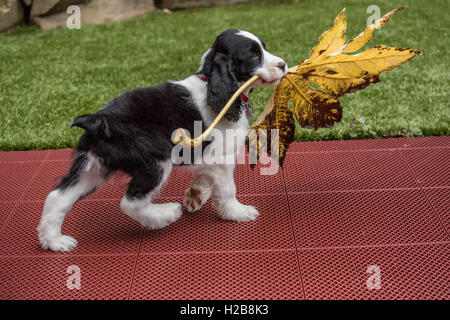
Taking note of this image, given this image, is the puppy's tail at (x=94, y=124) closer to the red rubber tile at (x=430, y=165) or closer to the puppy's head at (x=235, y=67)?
the puppy's head at (x=235, y=67)

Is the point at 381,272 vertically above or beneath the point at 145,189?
beneath

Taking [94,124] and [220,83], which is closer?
[94,124]

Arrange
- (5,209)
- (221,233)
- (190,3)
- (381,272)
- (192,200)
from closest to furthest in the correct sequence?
(381,272)
(221,233)
(192,200)
(5,209)
(190,3)

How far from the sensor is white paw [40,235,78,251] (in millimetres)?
3596

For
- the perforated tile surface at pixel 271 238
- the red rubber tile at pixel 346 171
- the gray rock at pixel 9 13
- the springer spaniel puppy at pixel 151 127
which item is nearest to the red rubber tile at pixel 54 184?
the perforated tile surface at pixel 271 238

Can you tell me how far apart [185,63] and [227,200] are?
3777 millimetres

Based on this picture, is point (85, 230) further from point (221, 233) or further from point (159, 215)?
point (221, 233)

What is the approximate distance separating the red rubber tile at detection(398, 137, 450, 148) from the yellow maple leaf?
1.53 meters

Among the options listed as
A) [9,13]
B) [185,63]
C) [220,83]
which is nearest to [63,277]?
[220,83]

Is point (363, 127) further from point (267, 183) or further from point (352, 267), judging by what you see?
point (352, 267)

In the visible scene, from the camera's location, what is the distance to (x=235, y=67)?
347 cm

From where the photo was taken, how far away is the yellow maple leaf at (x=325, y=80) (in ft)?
11.5

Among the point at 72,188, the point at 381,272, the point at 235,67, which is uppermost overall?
the point at 235,67

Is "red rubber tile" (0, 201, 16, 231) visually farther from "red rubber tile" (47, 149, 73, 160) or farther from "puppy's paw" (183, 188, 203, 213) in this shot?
"puppy's paw" (183, 188, 203, 213)
